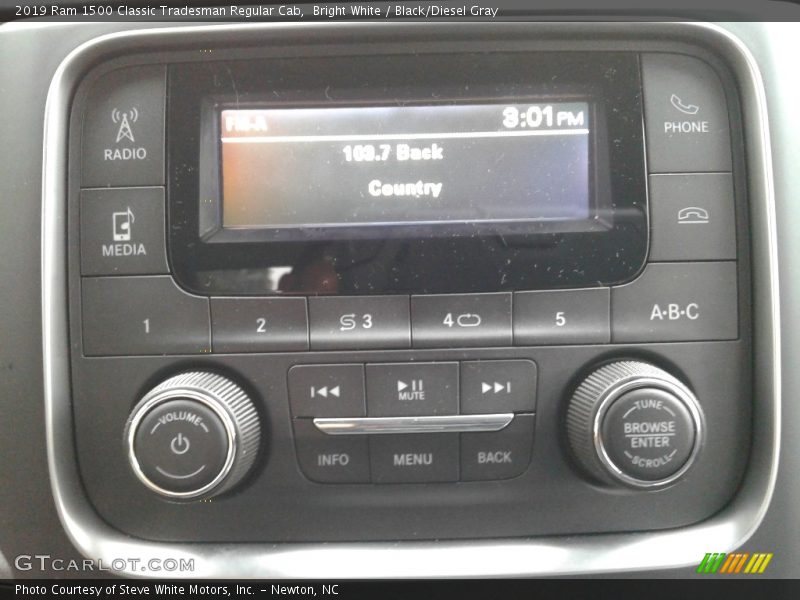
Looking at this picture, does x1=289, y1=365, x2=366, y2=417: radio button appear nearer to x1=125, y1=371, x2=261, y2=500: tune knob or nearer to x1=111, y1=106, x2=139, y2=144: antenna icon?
x1=125, y1=371, x2=261, y2=500: tune knob

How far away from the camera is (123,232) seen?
2.55 ft

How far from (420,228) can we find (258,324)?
218 millimetres

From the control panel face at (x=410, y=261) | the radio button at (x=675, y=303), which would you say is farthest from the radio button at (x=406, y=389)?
the radio button at (x=675, y=303)

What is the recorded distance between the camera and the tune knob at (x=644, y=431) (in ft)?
2.36

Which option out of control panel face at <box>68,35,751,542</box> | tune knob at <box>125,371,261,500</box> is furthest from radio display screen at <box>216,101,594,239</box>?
tune knob at <box>125,371,261,500</box>

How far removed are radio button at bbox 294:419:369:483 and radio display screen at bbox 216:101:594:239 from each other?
9.2 inches

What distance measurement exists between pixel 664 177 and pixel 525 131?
0.17 meters

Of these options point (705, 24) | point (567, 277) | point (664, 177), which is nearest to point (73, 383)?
point (567, 277)

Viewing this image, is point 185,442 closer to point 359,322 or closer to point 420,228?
point 359,322

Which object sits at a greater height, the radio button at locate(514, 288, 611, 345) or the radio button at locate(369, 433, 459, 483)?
the radio button at locate(514, 288, 611, 345)

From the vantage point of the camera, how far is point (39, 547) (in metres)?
0.79

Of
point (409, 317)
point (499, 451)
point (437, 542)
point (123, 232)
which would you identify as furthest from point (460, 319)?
point (123, 232)

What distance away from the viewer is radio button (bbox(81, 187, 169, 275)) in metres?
0.77

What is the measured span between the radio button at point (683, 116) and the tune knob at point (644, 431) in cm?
26
